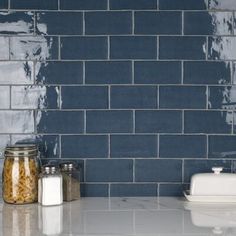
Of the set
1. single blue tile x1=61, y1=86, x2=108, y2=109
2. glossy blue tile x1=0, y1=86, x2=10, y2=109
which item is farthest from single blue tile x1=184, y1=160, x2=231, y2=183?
glossy blue tile x1=0, y1=86, x2=10, y2=109

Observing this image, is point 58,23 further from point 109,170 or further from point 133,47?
point 109,170

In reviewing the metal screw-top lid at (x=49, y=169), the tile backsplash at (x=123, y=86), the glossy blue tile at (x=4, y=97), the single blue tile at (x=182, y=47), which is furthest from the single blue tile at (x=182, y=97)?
the glossy blue tile at (x=4, y=97)

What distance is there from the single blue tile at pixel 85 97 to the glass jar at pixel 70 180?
0.22m

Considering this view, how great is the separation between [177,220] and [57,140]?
55 cm

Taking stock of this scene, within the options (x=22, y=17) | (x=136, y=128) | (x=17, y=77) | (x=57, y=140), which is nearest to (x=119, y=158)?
(x=136, y=128)

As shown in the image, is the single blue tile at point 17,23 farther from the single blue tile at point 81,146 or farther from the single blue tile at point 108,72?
the single blue tile at point 81,146

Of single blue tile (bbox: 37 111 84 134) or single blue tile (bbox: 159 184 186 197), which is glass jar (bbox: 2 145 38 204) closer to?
single blue tile (bbox: 37 111 84 134)

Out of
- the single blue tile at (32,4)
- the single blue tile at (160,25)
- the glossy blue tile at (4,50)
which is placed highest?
the single blue tile at (32,4)

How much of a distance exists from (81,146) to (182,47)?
51cm

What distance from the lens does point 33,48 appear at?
177cm

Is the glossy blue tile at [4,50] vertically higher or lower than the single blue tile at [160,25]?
lower

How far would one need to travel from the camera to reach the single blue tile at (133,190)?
5.85 ft

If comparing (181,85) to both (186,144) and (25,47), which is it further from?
(25,47)

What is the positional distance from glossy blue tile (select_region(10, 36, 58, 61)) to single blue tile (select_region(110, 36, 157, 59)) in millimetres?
211
